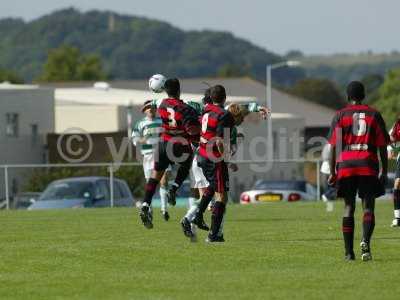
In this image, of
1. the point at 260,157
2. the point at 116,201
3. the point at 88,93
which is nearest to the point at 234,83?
the point at 88,93

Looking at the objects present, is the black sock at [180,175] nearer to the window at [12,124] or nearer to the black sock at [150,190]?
the black sock at [150,190]

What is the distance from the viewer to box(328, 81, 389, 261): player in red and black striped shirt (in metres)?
15.2

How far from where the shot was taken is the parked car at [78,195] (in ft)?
109

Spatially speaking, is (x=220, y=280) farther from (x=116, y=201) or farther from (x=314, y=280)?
(x=116, y=201)

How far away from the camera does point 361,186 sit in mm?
15367

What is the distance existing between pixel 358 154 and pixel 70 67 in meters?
145

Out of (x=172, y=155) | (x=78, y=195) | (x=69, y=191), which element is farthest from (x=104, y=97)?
(x=172, y=155)

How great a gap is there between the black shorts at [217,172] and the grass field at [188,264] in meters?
0.70

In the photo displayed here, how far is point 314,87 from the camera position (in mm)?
178875

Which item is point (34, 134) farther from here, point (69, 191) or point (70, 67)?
point (70, 67)

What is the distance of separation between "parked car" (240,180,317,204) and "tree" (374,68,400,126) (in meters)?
79.3

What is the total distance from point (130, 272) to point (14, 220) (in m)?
9.95

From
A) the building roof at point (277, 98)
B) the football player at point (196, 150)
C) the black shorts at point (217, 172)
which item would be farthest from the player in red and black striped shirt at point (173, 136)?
the building roof at point (277, 98)

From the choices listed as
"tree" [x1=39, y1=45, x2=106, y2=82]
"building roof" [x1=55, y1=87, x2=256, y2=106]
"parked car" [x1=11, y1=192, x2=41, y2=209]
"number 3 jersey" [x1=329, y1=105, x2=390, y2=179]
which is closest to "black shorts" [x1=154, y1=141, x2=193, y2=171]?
"number 3 jersey" [x1=329, y1=105, x2=390, y2=179]
